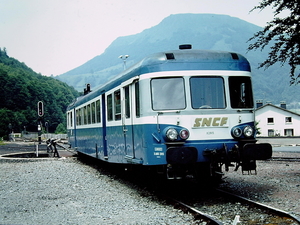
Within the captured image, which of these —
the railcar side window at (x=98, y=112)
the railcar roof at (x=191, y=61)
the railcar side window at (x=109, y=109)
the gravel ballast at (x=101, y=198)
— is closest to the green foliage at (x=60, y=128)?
the railcar side window at (x=98, y=112)

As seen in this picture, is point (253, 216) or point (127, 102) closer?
point (253, 216)

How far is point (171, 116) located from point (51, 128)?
368 ft

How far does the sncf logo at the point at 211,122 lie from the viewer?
821 centimetres

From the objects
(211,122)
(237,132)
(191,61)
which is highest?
(191,61)

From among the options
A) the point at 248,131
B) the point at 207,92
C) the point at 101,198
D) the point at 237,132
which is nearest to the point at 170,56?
the point at 207,92

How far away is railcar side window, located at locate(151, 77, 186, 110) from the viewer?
823cm

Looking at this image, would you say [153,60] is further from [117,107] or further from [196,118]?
[117,107]

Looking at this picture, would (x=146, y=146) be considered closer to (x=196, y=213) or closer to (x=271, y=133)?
(x=196, y=213)

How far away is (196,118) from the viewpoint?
8.20 metres

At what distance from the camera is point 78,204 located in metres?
8.39

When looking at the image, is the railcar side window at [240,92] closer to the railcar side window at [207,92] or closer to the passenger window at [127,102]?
the railcar side window at [207,92]

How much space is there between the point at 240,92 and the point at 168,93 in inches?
58.8

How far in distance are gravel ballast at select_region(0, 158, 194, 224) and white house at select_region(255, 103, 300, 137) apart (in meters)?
72.9

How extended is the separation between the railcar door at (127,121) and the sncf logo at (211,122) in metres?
1.72
